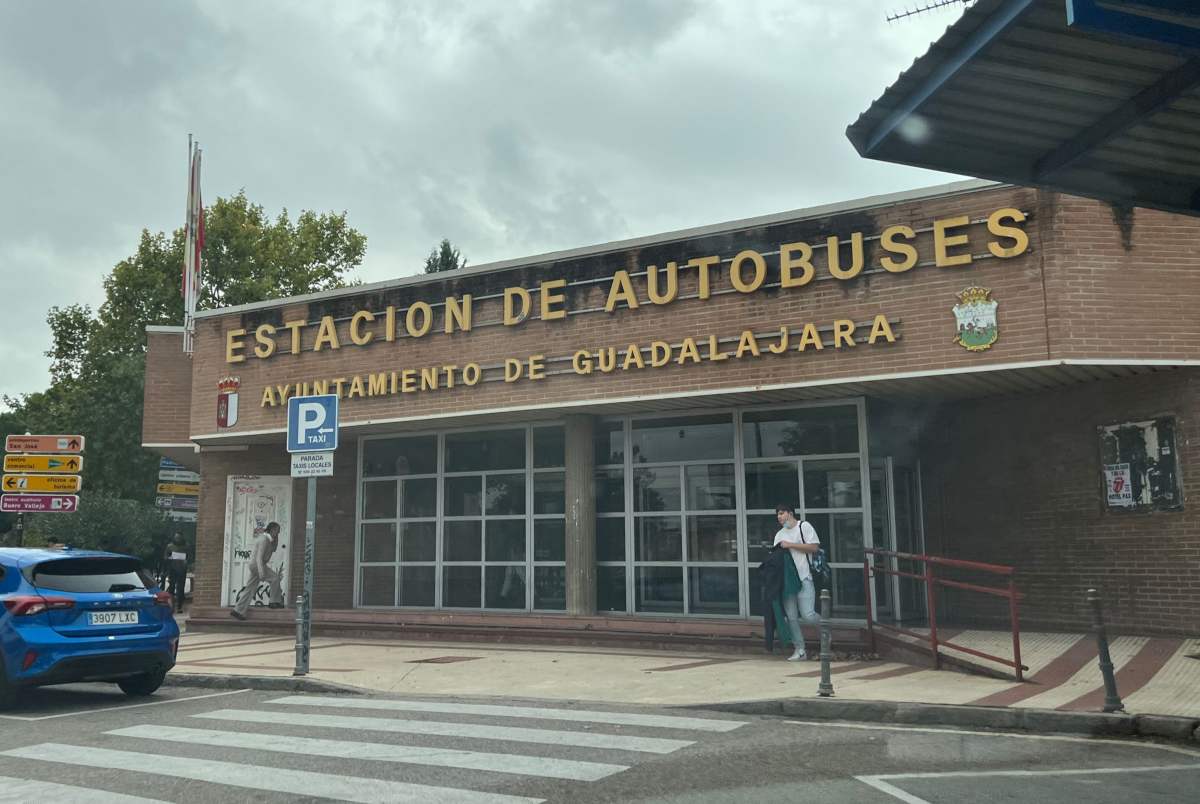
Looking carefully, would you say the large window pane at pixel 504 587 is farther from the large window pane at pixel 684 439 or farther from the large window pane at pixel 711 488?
the large window pane at pixel 711 488

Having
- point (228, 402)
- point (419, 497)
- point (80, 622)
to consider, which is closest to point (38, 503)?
point (228, 402)

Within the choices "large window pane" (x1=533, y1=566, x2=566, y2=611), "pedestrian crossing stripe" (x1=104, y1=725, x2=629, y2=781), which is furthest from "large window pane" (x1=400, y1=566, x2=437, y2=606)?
"pedestrian crossing stripe" (x1=104, y1=725, x2=629, y2=781)

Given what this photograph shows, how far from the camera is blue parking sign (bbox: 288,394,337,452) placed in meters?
11.5

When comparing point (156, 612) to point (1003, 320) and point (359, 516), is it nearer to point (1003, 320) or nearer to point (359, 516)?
point (359, 516)

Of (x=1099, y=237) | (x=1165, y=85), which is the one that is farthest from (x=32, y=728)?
(x=1099, y=237)

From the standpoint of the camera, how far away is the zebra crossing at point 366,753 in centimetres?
619

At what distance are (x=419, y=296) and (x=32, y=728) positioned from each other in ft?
30.7

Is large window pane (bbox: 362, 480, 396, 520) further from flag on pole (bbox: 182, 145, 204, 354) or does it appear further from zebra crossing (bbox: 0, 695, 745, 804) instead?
zebra crossing (bbox: 0, 695, 745, 804)

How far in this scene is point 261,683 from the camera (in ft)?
36.6

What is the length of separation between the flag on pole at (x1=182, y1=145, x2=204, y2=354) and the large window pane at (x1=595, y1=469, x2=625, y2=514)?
9.03 meters

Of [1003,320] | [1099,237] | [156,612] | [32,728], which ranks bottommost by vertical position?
[32,728]

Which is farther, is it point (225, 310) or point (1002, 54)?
point (225, 310)

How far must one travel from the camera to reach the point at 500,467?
17219 mm

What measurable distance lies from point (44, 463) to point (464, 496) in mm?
8806
